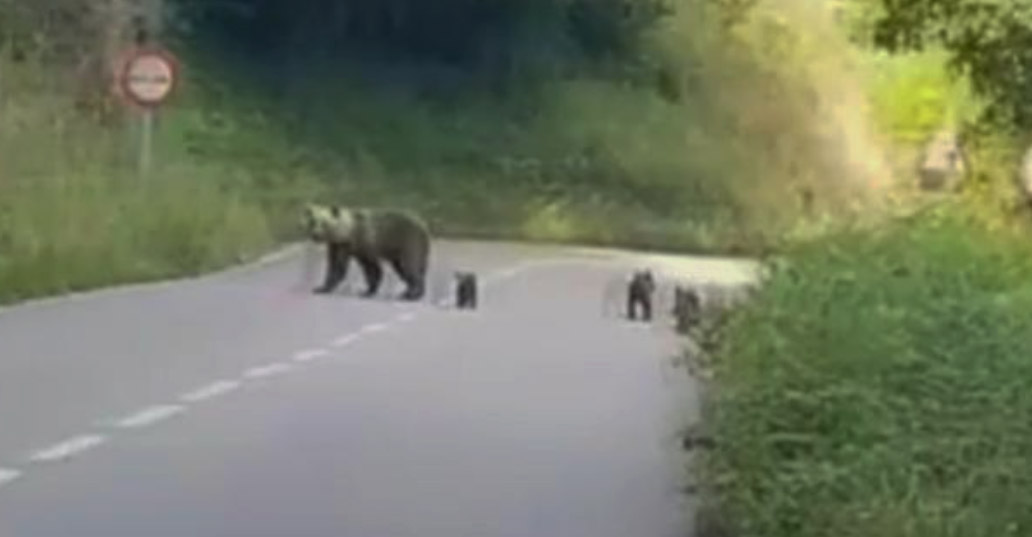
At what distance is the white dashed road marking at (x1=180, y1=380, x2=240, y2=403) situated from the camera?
20.1 m

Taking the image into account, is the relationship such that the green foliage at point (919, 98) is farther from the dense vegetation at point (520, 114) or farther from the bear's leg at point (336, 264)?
the dense vegetation at point (520, 114)

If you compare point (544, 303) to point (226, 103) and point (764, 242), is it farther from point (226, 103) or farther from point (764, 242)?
point (226, 103)

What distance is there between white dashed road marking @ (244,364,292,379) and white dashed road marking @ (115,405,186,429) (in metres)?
2.94

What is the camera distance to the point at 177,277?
3822cm

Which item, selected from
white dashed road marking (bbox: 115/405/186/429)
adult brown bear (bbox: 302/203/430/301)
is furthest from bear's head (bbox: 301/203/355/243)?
white dashed road marking (bbox: 115/405/186/429)

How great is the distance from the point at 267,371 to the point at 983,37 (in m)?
10.8

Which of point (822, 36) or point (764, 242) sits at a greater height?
point (822, 36)

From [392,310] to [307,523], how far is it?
19068 mm

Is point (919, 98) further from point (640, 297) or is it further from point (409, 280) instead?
point (409, 280)

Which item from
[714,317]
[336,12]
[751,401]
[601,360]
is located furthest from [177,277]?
[336,12]

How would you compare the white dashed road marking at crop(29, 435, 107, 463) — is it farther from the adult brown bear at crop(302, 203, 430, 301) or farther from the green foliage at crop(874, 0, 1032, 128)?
the adult brown bear at crop(302, 203, 430, 301)

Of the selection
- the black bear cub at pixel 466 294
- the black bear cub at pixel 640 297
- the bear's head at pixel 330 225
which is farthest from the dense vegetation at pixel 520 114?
the black bear cub at pixel 640 297

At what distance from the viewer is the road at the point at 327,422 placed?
14.3m

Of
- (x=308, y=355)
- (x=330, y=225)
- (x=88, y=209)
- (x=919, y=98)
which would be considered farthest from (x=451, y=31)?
(x=308, y=355)
